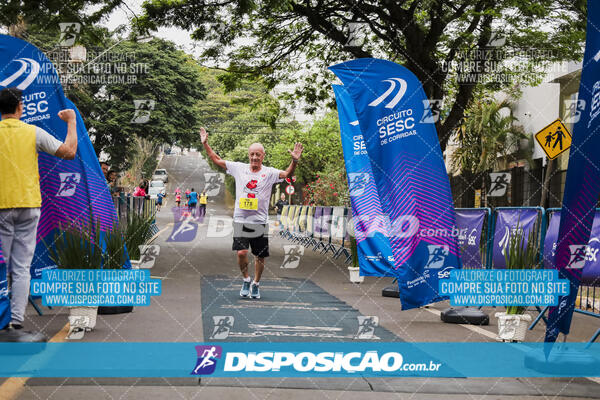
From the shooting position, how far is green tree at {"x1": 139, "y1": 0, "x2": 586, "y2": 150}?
15.7m

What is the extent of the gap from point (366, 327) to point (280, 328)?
86 cm

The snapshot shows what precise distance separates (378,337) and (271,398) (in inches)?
98.5

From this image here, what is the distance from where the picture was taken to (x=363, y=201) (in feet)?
38.5

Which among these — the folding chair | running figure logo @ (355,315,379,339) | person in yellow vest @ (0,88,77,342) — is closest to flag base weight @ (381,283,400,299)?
running figure logo @ (355,315,379,339)

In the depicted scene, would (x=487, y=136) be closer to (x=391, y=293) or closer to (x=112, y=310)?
(x=391, y=293)

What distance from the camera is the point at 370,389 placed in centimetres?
474

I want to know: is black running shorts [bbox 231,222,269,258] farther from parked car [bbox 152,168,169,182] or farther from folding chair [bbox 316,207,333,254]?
parked car [bbox 152,168,169,182]

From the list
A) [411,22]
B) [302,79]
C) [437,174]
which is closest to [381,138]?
[437,174]

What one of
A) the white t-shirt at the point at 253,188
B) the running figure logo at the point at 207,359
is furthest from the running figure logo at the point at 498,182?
the running figure logo at the point at 207,359

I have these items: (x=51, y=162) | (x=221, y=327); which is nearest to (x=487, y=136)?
(x=221, y=327)

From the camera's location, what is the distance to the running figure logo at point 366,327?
676 cm

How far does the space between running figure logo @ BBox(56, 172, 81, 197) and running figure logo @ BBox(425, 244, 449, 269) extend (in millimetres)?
3839

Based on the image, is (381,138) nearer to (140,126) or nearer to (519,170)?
(519,170)

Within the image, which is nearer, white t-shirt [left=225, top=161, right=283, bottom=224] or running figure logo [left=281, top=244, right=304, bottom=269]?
white t-shirt [left=225, top=161, right=283, bottom=224]
